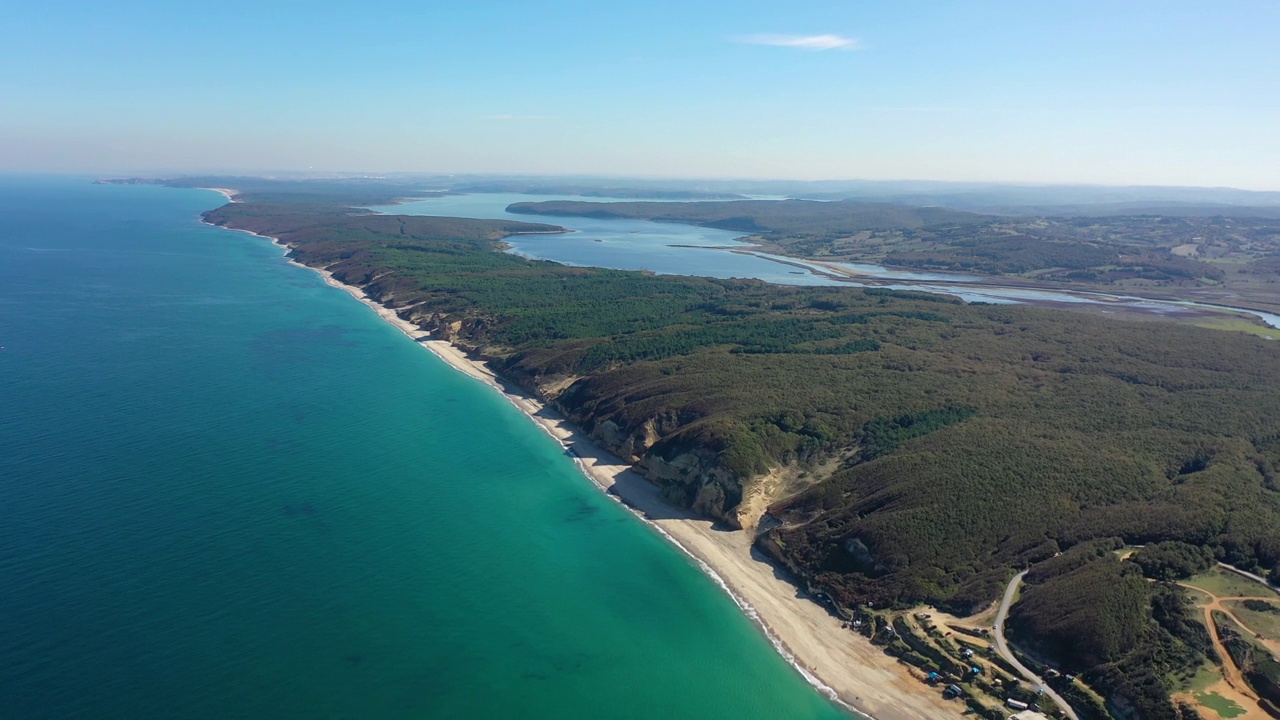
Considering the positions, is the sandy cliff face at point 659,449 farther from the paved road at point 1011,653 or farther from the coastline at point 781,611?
the paved road at point 1011,653

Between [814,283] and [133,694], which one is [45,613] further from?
[814,283]

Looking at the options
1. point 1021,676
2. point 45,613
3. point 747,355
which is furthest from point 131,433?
point 1021,676

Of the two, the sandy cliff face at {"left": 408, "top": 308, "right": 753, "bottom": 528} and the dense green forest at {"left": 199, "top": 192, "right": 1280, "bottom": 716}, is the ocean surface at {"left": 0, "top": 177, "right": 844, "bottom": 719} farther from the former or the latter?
the dense green forest at {"left": 199, "top": 192, "right": 1280, "bottom": 716}

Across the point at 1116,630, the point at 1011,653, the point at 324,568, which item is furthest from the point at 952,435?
the point at 324,568

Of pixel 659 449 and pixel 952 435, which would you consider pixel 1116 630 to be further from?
pixel 659 449

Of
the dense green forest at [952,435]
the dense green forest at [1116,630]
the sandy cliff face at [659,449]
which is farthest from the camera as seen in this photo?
the sandy cliff face at [659,449]

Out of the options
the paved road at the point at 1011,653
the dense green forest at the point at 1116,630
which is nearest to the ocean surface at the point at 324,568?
the paved road at the point at 1011,653
